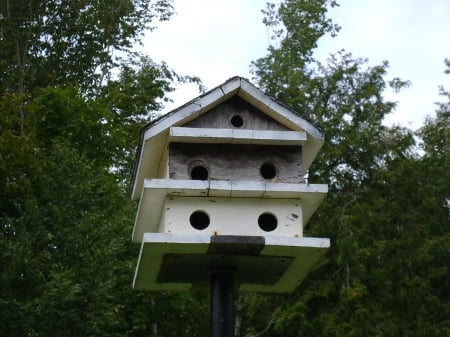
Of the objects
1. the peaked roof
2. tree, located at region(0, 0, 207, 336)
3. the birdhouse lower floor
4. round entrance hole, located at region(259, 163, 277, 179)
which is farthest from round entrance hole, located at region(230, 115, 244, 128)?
tree, located at region(0, 0, 207, 336)

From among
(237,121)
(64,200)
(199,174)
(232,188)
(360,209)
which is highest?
(360,209)

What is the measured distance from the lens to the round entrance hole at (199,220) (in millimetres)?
7547

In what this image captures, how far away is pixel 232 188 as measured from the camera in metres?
7.41

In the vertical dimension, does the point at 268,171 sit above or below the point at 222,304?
above

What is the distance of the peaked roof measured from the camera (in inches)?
299

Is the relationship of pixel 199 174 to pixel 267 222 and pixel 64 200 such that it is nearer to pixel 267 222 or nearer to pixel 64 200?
pixel 267 222

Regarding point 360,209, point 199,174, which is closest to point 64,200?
point 199,174

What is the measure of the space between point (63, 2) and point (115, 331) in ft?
29.9

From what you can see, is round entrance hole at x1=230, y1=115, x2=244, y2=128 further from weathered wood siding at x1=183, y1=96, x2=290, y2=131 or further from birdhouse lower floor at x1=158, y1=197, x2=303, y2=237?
birdhouse lower floor at x1=158, y1=197, x2=303, y2=237

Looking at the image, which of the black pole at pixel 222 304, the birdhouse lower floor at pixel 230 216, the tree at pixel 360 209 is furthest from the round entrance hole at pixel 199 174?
the tree at pixel 360 209

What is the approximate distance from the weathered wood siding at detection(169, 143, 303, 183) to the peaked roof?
0.19m

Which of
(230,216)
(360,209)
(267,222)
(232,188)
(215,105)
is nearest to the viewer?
(232,188)

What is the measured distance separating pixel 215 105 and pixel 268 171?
69 centimetres

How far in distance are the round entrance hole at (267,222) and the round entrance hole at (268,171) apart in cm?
33
